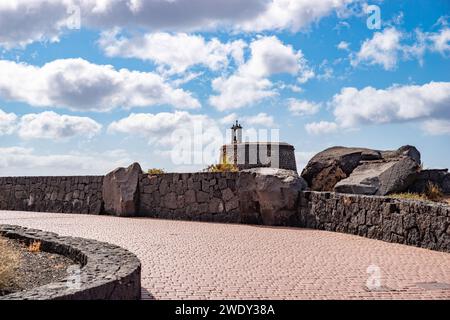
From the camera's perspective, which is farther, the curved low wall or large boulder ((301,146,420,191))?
large boulder ((301,146,420,191))

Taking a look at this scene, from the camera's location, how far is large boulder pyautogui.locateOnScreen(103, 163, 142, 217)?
15148 millimetres

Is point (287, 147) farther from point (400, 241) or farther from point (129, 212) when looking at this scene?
point (400, 241)

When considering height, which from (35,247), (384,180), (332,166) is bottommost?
(35,247)

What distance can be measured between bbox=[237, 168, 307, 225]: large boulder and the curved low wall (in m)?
6.26

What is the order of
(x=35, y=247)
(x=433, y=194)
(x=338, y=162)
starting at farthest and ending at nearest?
(x=338, y=162) → (x=433, y=194) → (x=35, y=247)

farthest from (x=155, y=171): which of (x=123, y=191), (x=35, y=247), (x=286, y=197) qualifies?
(x=35, y=247)

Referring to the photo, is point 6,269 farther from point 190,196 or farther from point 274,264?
point 190,196

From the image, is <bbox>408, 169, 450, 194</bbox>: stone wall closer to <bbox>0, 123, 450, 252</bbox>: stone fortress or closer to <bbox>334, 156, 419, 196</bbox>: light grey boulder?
<bbox>0, 123, 450, 252</bbox>: stone fortress

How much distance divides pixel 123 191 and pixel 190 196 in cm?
250

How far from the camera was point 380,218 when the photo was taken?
9797 mm

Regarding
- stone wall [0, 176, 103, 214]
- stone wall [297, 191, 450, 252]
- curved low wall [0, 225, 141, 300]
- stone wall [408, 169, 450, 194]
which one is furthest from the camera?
stone wall [0, 176, 103, 214]

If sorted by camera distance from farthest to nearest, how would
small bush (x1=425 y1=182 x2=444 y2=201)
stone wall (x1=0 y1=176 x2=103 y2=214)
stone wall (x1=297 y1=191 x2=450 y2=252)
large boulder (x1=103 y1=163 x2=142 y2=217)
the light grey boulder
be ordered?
stone wall (x1=0 y1=176 x2=103 y2=214), large boulder (x1=103 y1=163 x2=142 y2=217), the light grey boulder, small bush (x1=425 y1=182 x2=444 y2=201), stone wall (x1=297 y1=191 x2=450 y2=252)

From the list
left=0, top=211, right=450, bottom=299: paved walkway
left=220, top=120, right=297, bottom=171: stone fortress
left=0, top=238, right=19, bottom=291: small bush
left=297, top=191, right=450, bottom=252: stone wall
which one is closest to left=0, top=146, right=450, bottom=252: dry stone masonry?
left=297, top=191, right=450, bottom=252: stone wall
